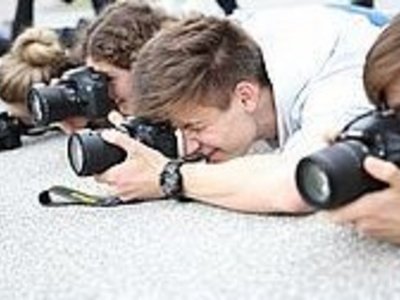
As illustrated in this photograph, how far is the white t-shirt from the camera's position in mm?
963

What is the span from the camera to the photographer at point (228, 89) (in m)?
1.02

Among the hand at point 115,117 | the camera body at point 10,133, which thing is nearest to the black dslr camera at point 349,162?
the hand at point 115,117

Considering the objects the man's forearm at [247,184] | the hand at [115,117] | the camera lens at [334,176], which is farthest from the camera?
the hand at [115,117]

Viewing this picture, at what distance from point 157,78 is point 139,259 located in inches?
11.5

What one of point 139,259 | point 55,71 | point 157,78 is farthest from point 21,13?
point 139,259

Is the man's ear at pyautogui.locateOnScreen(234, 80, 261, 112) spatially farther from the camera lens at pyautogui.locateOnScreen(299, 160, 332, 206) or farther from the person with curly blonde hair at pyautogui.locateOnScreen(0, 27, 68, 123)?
the person with curly blonde hair at pyautogui.locateOnScreen(0, 27, 68, 123)

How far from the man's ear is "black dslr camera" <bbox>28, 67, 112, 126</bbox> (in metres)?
0.27

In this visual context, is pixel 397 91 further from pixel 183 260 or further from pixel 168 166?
pixel 168 166

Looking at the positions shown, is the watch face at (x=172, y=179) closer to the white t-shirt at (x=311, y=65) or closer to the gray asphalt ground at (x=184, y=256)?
the gray asphalt ground at (x=184, y=256)

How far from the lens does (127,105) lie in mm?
1319

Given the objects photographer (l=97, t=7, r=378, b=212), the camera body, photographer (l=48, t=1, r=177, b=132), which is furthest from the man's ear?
the camera body

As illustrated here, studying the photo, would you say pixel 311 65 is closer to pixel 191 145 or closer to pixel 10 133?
pixel 191 145

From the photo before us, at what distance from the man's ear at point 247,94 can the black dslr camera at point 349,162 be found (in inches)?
13.9

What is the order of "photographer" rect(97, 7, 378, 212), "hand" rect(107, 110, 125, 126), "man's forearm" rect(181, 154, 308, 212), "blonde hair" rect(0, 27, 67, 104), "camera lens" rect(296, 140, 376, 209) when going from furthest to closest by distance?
1. "blonde hair" rect(0, 27, 67, 104)
2. "hand" rect(107, 110, 125, 126)
3. "photographer" rect(97, 7, 378, 212)
4. "man's forearm" rect(181, 154, 308, 212)
5. "camera lens" rect(296, 140, 376, 209)
